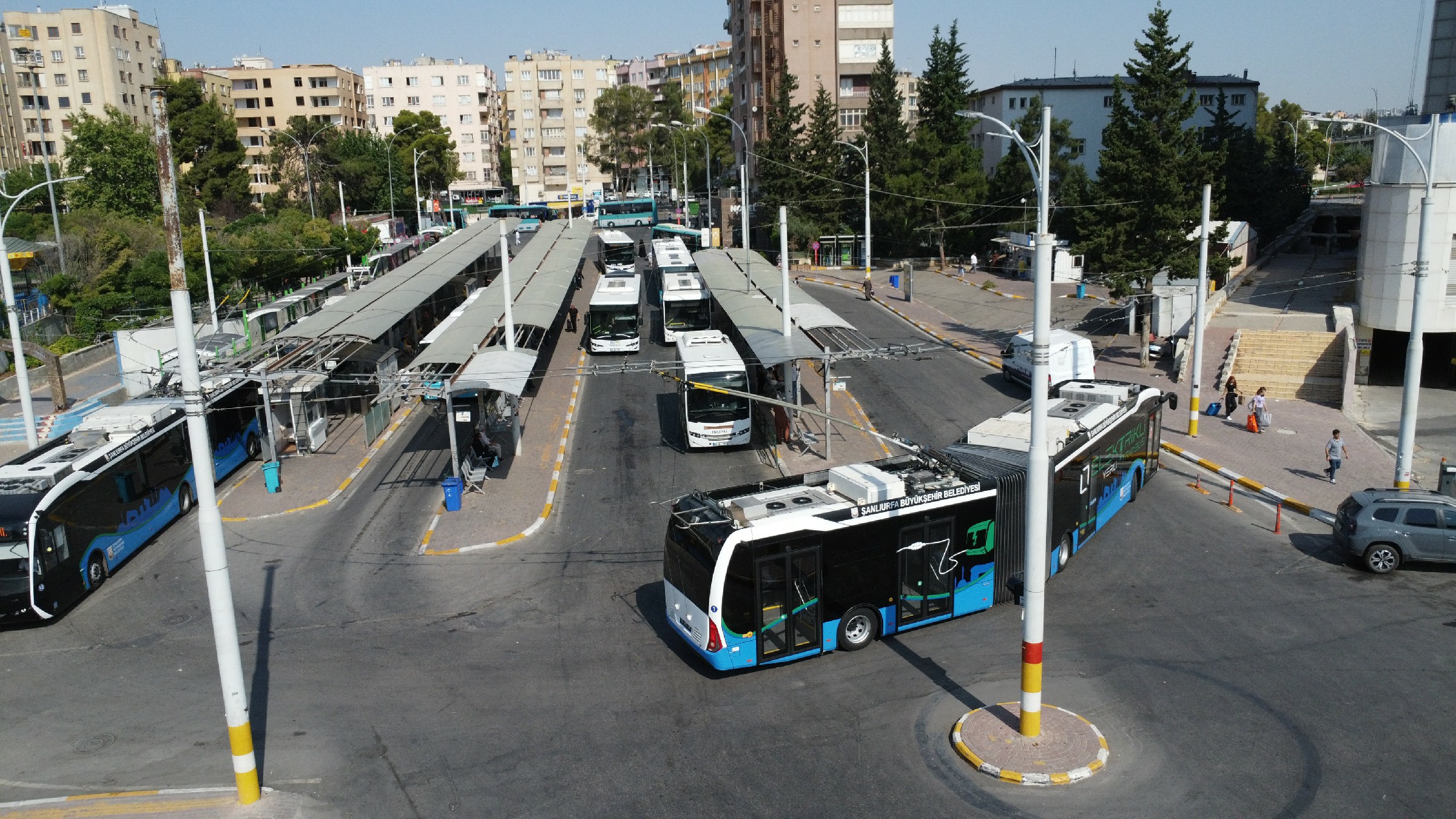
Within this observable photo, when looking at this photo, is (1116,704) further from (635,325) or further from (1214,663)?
(635,325)

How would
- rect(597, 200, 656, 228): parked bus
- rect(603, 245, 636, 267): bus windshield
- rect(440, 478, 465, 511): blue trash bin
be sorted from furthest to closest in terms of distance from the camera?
1. rect(597, 200, 656, 228): parked bus
2. rect(603, 245, 636, 267): bus windshield
3. rect(440, 478, 465, 511): blue trash bin

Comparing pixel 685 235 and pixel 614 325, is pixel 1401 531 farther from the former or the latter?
pixel 685 235

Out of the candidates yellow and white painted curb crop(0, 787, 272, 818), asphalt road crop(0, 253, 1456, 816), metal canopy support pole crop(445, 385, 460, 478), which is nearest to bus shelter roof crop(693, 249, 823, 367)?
asphalt road crop(0, 253, 1456, 816)

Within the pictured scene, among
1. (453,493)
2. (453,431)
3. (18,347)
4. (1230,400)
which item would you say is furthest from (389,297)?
(1230,400)

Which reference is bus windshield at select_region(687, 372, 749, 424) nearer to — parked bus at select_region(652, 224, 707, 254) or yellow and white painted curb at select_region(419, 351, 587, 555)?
yellow and white painted curb at select_region(419, 351, 587, 555)

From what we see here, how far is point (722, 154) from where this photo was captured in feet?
355

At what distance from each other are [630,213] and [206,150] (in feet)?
112

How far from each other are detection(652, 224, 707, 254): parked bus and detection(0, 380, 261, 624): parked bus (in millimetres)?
44755

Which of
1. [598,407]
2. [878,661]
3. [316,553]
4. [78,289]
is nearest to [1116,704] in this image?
[878,661]

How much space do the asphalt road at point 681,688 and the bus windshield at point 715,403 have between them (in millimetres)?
5490

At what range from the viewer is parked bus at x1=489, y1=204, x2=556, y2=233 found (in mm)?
92938

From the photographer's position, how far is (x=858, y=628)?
1534 cm

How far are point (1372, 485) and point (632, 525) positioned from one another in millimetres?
17158

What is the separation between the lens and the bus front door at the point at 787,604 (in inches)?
563
